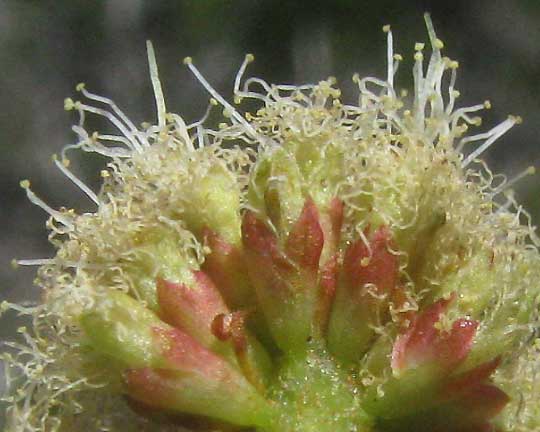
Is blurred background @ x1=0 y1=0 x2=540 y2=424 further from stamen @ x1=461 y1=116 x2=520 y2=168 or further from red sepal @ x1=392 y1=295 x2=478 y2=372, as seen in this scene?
red sepal @ x1=392 y1=295 x2=478 y2=372

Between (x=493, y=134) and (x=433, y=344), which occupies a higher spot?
(x=493, y=134)

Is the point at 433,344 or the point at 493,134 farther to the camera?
the point at 493,134

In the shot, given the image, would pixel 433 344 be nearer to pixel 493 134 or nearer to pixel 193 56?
pixel 493 134

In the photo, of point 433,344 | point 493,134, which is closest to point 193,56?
point 493,134

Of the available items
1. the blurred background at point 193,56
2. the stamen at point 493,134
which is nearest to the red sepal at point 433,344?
the stamen at point 493,134

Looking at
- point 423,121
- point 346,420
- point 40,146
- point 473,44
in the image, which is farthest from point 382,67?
point 346,420

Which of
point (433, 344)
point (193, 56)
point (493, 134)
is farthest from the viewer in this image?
point (193, 56)

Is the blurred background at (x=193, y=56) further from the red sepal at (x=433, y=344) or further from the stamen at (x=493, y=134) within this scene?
the red sepal at (x=433, y=344)

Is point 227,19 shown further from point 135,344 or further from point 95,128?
point 135,344
